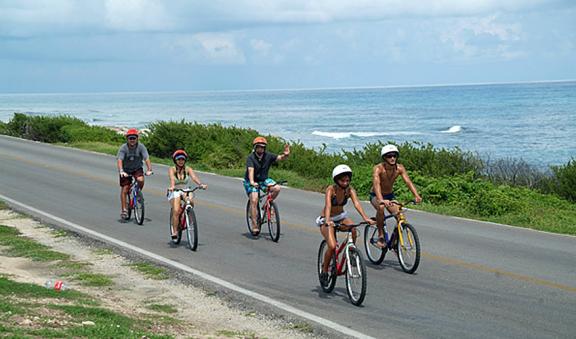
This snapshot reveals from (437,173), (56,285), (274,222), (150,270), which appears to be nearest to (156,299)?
(56,285)

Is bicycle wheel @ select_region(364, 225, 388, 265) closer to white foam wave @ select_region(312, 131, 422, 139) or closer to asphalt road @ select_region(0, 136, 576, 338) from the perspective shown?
asphalt road @ select_region(0, 136, 576, 338)

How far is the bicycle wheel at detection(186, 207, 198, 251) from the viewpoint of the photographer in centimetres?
1444

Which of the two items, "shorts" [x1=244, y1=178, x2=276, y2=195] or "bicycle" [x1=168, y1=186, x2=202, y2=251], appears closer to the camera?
"bicycle" [x1=168, y1=186, x2=202, y2=251]

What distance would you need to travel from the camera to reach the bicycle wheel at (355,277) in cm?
1023

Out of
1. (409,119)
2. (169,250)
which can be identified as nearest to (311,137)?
(409,119)

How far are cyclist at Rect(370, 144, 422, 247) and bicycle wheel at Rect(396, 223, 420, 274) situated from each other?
289 mm

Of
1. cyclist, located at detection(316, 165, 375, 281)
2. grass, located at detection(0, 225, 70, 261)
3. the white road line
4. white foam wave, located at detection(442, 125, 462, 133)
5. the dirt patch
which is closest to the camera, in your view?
the dirt patch

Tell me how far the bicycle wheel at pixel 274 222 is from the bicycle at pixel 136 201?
342cm

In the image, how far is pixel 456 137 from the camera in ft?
233

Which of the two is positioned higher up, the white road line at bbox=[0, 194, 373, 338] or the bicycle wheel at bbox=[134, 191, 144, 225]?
the bicycle wheel at bbox=[134, 191, 144, 225]

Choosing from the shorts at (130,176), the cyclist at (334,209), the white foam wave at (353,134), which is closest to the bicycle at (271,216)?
the shorts at (130,176)

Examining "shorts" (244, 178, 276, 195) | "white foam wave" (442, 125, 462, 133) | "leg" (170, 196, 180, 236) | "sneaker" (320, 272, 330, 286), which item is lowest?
"sneaker" (320, 272, 330, 286)

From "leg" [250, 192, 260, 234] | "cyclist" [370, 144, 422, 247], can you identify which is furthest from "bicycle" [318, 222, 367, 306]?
"leg" [250, 192, 260, 234]

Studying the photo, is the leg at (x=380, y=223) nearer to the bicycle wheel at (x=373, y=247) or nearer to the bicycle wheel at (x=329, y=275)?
the bicycle wheel at (x=373, y=247)
